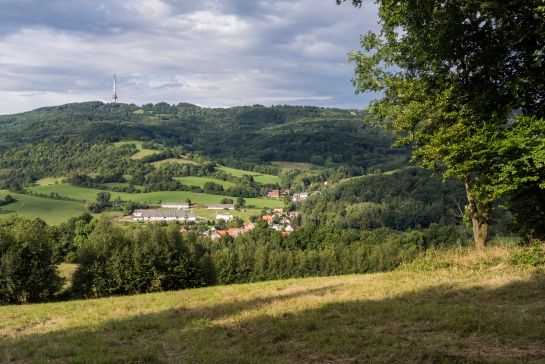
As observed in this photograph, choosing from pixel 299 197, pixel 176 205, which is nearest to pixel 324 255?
pixel 176 205

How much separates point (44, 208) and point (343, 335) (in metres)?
107

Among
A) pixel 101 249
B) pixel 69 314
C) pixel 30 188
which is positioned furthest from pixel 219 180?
pixel 69 314

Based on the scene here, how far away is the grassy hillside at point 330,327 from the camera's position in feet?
21.2

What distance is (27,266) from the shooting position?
82.0 feet

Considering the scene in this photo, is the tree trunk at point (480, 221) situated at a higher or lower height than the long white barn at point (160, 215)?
higher

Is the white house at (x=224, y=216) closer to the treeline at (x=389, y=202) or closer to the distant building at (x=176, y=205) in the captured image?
the distant building at (x=176, y=205)

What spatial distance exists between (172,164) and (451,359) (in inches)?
6318

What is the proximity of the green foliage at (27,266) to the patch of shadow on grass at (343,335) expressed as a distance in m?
17.7

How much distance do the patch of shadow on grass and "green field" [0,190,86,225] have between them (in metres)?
86.9

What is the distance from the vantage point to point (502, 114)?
12.5 m

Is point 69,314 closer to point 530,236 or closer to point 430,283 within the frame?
point 430,283

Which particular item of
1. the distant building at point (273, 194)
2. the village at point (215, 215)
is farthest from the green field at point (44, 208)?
the distant building at point (273, 194)

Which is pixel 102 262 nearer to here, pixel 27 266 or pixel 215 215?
pixel 27 266

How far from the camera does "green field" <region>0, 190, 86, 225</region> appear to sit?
9012 cm
